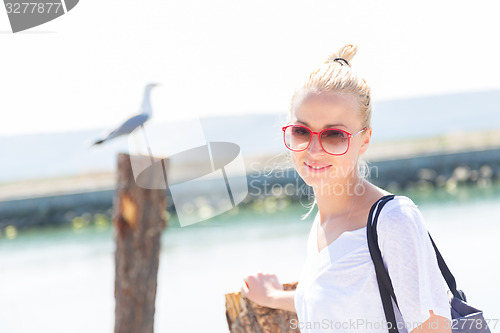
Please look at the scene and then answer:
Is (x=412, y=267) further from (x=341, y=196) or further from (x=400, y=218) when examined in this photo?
(x=341, y=196)

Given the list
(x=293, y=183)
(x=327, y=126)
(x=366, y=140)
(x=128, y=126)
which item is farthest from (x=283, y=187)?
(x=327, y=126)

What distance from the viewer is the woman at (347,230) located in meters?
1.36

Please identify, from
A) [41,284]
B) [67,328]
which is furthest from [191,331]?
[41,284]

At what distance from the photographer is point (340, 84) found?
5.13 ft

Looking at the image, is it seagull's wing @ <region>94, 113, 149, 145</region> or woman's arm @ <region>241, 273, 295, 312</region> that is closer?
woman's arm @ <region>241, 273, 295, 312</region>

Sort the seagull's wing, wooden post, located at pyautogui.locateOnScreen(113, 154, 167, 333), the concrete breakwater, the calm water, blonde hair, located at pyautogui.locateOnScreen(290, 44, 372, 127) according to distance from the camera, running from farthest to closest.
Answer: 1. the concrete breakwater
2. the calm water
3. the seagull's wing
4. wooden post, located at pyautogui.locateOnScreen(113, 154, 167, 333)
5. blonde hair, located at pyautogui.locateOnScreen(290, 44, 372, 127)

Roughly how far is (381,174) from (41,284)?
12513 mm

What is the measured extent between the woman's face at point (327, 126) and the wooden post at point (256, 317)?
0.49 m

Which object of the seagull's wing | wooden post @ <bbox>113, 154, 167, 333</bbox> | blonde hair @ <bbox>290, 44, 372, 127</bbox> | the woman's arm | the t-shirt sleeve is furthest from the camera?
the seagull's wing

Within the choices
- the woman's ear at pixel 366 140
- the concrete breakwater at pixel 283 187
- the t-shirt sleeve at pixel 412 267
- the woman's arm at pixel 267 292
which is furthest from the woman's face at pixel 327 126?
the concrete breakwater at pixel 283 187

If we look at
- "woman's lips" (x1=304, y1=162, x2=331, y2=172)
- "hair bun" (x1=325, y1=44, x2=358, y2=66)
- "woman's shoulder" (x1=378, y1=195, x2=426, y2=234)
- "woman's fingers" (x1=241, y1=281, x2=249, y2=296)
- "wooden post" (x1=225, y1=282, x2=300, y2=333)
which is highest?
"hair bun" (x1=325, y1=44, x2=358, y2=66)

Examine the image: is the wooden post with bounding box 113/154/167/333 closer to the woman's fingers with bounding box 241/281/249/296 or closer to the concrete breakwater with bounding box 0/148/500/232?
the woman's fingers with bounding box 241/281/249/296

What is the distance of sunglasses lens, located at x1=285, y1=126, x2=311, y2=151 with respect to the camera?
63.1 inches

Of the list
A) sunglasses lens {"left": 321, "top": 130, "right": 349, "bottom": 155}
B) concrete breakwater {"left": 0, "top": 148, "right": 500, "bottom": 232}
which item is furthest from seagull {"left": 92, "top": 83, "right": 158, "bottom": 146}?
concrete breakwater {"left": 0, "top": 148, "right": 500, "bottom": 232}
